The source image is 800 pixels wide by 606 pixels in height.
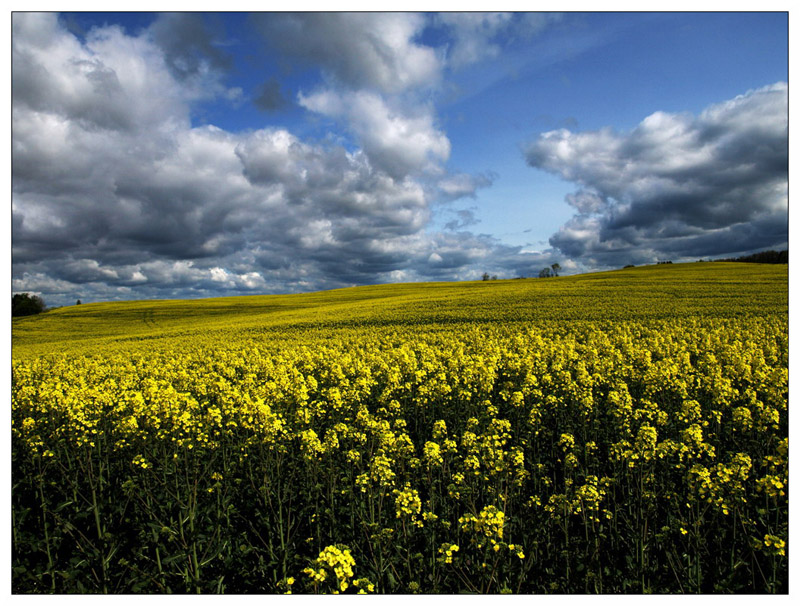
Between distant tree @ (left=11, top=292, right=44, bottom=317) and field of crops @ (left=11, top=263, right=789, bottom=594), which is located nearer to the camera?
field of crops @ (left=11, top=263, right=789, bottom=594)

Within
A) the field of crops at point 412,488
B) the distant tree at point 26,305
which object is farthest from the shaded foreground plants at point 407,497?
the distant tree at point 26,305

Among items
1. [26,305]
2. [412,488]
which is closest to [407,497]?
[412,488]

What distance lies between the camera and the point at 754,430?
7.92 metres

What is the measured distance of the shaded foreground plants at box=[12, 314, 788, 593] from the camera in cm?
493

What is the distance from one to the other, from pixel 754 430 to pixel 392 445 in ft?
23.0

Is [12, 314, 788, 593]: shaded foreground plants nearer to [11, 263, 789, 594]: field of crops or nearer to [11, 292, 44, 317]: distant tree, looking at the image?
[11, 263, 789, 594]: field of crops

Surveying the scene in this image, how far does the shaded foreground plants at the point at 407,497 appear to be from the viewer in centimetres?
493

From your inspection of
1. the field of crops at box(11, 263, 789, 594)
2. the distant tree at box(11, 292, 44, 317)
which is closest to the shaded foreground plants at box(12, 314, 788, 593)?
the field of crops at box(11, 263, 789, 594)

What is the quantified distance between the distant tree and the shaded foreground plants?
90573 millimetres

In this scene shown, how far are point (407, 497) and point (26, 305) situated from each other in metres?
102

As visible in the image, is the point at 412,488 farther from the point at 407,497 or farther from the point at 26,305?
the point at 26,305

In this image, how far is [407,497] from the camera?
15.8 ft
